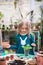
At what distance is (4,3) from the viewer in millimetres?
1910

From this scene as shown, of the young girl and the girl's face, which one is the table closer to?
the young girl

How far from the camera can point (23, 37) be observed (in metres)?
1.92

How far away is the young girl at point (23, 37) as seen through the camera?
1899mm

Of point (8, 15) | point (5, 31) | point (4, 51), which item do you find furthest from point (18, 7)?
point (4, 51)

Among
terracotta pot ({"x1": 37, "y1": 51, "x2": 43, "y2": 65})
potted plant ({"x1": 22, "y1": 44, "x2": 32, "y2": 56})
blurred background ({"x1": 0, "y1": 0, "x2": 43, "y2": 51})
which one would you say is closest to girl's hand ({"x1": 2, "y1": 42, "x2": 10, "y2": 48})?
blurred background ({"x1": 0, "y1": 0, "x2": 43, "y2": 51})

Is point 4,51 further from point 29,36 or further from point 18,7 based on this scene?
point 18,7

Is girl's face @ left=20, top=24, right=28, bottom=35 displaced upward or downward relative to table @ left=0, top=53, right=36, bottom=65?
upward

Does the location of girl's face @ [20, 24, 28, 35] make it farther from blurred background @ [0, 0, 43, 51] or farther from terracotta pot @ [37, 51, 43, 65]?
terracotta pot @ [37, 51, 43, 65]

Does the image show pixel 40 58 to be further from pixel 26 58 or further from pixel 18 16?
pixel 18 16

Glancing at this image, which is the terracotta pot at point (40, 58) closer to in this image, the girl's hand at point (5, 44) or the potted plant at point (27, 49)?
the potted plant at point (27, 49)

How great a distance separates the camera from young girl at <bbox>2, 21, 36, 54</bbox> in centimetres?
190

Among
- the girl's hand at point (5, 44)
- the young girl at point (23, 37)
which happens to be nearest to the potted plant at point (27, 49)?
the young girl at point (23, 37)

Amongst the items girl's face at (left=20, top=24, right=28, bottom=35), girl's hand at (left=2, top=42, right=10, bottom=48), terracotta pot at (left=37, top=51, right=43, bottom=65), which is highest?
girl's face at (left=20, top=24, right=28, bottom=35)

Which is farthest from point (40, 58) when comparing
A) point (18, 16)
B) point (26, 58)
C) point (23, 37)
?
point (18, 16)
